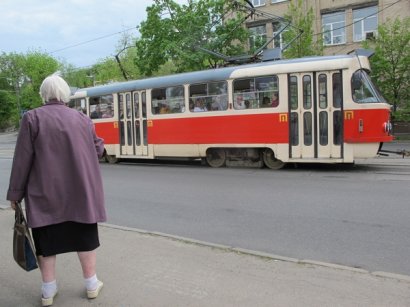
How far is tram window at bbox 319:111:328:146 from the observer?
40.7 ft

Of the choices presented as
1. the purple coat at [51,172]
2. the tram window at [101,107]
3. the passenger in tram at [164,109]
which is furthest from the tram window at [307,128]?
the purple coat at [51,172]

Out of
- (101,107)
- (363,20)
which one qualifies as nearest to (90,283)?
(101,107)

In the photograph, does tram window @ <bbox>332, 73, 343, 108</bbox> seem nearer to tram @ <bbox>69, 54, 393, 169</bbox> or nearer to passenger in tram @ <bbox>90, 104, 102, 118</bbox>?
tram @ <bbox>69, 54, 393, 169</bbox>

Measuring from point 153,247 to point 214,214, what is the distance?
234 cm

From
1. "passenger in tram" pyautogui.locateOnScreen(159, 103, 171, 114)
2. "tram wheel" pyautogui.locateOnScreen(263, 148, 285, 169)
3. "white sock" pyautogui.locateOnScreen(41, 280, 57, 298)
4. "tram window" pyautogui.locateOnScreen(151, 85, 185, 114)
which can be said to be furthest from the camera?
"passenger in tram" pyautogui.locateOnScreen(159, 103, 171, 114)

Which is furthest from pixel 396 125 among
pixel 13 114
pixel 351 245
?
pixel 13 114

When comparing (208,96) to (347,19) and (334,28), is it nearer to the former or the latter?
(347,19)

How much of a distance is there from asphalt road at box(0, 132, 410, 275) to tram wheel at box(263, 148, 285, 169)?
0.46 m

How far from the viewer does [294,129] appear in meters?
12.8

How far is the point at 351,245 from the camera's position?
5820 millimetres

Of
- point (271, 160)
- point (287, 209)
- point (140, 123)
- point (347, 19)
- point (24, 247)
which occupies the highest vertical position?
point (347, 19)

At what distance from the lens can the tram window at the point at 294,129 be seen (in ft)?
42.0

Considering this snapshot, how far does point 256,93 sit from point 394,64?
14.4 meters

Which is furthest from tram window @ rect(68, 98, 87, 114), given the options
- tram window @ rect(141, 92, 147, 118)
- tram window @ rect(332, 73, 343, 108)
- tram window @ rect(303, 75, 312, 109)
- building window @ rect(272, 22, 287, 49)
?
building window @ rect(272, 22, 287, 49)
